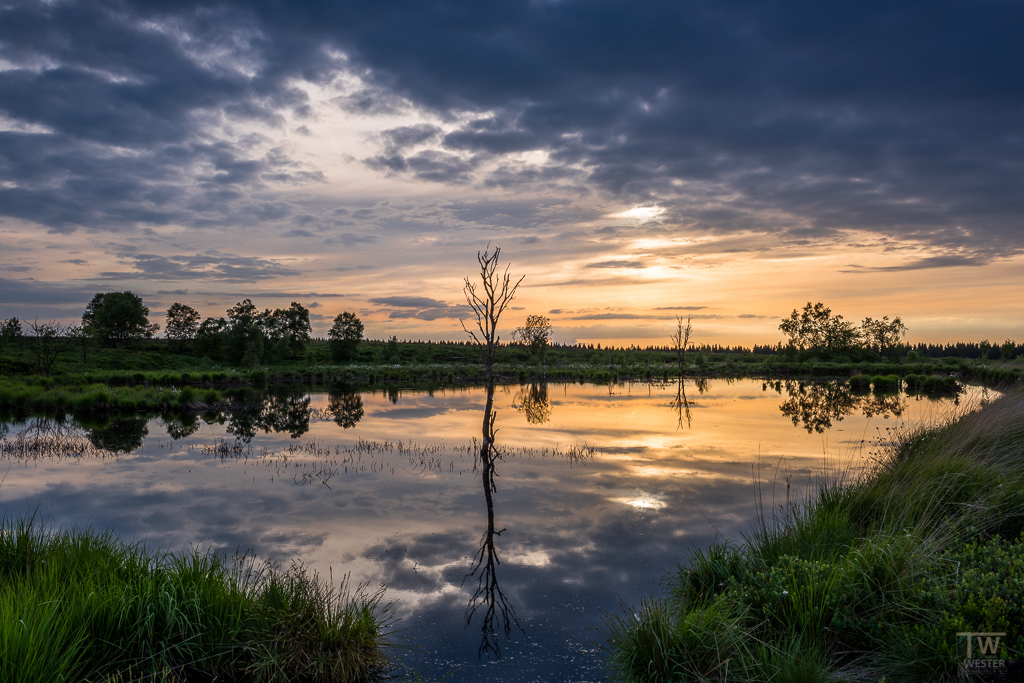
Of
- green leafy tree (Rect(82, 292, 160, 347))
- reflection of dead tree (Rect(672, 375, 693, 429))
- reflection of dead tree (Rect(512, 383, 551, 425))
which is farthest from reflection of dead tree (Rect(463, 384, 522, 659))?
green leafy tree (Rect(82, 292, 160, 347))

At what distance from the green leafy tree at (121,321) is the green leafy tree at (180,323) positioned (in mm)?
6332

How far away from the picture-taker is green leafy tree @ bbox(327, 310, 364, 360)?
287 feet

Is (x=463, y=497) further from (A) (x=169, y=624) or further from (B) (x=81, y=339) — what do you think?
(B) (x=81, y=339)

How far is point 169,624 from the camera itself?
16.1ft

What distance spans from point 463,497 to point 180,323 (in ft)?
317

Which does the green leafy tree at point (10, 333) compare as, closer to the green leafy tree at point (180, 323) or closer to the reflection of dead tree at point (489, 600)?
the green leafy tree at point (180, 323)

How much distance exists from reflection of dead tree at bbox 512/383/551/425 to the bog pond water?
1.83 ft

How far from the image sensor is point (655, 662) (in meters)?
4.81

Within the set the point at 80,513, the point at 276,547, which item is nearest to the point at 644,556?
the point at 276,547

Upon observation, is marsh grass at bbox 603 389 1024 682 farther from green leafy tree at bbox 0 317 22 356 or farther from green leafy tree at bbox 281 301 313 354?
green leafy tree at bbox 281 301 313 354

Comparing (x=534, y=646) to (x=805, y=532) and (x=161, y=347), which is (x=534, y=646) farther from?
(x=161, y=347)

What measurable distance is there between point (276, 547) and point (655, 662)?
20.2ft

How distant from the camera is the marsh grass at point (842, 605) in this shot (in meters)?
4.42

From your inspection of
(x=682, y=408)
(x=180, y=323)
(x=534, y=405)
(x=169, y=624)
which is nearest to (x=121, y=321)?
(x=180, y=323)
